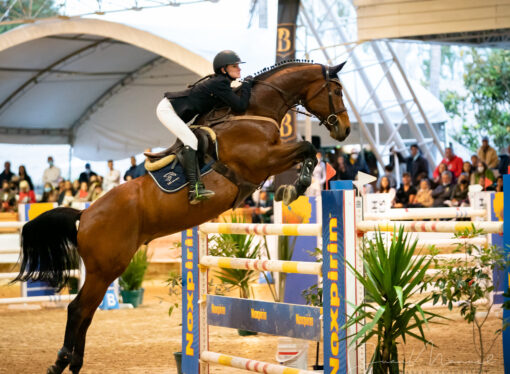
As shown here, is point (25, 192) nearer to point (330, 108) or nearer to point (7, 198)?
point (7, 198)

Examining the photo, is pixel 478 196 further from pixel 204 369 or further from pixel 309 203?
pixel 204 369

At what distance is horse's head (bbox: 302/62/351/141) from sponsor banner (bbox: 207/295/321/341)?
1185 millimetres

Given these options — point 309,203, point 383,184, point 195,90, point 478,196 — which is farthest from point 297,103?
point 383,184

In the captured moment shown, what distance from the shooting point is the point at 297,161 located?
4508mm

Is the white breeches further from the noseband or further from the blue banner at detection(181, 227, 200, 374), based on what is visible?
the noseband

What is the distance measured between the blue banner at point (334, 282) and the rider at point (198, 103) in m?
0.96

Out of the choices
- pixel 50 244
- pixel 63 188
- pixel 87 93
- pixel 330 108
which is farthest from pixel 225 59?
pixel 87 93

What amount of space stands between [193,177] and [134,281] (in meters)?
4.74

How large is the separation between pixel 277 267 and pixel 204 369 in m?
0.97

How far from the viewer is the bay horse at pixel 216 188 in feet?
14.9

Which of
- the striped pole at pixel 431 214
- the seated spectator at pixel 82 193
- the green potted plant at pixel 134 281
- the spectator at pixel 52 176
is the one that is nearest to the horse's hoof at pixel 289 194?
the striped pole at pixel 431 214

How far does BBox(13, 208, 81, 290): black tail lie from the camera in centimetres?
504

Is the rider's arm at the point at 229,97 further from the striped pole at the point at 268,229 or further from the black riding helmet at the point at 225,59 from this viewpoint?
the striped pole at the point at 268,229

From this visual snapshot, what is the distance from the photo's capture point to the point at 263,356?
5.70 meters
